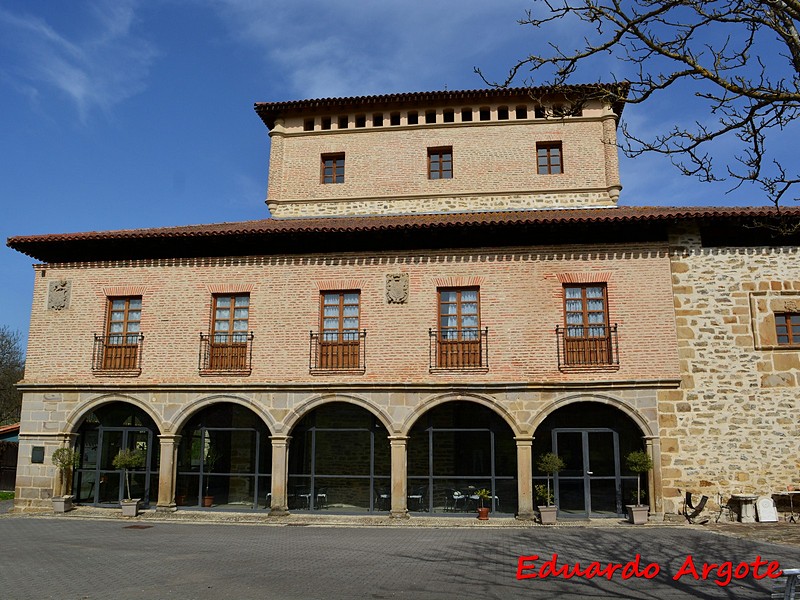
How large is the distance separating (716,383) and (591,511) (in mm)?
3882

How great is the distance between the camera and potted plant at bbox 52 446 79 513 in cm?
1534

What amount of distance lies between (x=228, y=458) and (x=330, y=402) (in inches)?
190

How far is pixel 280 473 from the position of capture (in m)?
15.1

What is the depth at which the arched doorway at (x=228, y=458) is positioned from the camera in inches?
655

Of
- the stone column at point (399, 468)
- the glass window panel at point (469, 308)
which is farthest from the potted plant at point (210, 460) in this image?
the glass window panel at point (469, 308)

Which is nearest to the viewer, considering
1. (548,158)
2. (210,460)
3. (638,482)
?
(638,482)

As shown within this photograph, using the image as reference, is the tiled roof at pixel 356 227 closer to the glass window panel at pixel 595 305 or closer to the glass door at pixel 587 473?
the glass window panel at pixel 595 305

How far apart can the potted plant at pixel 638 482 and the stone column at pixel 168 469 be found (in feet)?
32.6

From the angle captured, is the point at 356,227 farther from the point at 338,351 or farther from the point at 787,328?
the point at 787,328

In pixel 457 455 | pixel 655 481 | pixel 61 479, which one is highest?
pixel 457 455

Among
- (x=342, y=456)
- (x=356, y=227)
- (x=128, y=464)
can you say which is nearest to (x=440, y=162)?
(x=356, y=227)

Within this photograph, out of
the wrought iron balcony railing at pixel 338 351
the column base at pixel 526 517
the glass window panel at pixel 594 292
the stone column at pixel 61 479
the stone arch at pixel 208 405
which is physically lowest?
the column base at pixel 526 517

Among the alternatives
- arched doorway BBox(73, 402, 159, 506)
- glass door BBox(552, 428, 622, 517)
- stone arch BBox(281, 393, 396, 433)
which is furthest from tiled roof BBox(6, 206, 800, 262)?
glass door BBox(552, 428, 622, 517)

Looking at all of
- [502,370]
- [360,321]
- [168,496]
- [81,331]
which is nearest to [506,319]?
[502,370]
